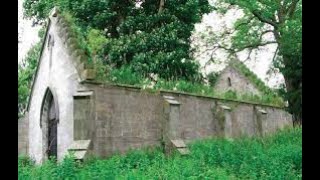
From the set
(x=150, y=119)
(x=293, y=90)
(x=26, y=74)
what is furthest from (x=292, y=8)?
(x=26, y=74)

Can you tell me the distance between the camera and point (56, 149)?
18469mm

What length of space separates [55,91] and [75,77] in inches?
74.0

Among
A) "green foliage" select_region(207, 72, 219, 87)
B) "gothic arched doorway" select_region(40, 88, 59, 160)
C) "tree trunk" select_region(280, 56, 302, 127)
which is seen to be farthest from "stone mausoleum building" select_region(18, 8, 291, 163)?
"green foliage" select_region(207, 72, 219, 87)

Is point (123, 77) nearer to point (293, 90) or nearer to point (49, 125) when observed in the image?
point (49, 125)

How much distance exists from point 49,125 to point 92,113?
3793 mm

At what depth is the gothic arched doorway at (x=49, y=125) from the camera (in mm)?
18734

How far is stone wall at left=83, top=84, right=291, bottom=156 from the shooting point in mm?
16500

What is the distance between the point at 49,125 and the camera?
62.7 ft

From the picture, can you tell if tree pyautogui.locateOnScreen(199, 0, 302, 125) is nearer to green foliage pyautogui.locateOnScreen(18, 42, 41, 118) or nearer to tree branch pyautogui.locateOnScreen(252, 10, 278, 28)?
tree branch pyautogui.locateOnScreen(252, 10, 278, 28)

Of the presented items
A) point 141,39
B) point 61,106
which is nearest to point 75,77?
point 61,106

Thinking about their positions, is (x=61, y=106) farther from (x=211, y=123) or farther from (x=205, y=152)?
(x=211, y=123)

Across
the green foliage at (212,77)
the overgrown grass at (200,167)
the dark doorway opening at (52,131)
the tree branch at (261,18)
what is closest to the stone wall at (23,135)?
the dark doorway opening at (52,131)

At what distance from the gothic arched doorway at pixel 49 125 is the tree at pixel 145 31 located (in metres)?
6.45
